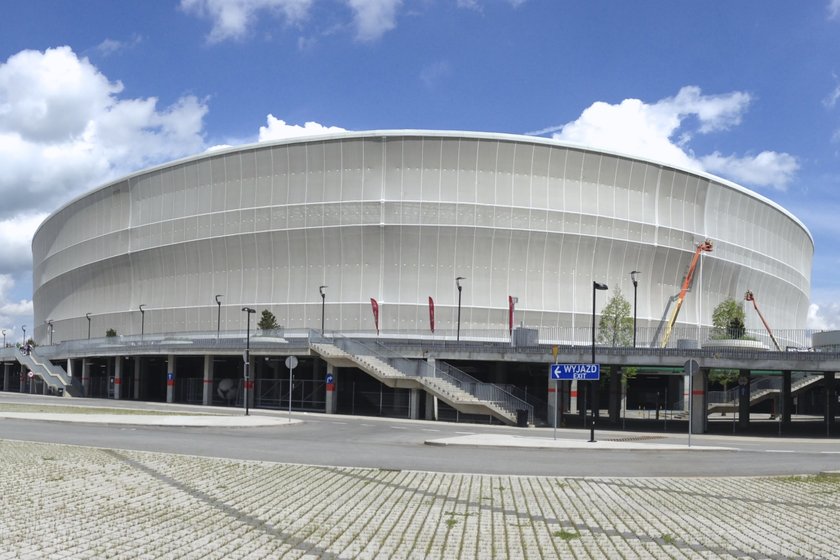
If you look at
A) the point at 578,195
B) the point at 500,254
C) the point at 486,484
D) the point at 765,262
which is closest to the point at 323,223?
the point at 500,254

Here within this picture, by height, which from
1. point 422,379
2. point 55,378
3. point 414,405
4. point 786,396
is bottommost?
point 55,378

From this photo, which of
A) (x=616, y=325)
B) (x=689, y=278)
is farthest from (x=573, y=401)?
(x=689, y=278)

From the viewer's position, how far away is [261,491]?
1456 cm

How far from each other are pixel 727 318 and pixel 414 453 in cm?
6528

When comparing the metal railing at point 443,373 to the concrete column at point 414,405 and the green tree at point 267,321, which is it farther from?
the green tree at point 267,321

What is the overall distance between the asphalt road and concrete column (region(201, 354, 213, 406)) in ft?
95.5

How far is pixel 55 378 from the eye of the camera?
80.1m

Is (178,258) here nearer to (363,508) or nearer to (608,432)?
(608,432)

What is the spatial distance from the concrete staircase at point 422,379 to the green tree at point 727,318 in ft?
124


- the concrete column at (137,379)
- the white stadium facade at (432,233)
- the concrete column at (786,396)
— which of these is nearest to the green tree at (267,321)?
the white stadium facade at (432,233)

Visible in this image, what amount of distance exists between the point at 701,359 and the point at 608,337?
2462cm

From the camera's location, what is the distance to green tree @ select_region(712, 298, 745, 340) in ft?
254

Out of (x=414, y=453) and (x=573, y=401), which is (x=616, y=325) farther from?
(x=414, y=453)

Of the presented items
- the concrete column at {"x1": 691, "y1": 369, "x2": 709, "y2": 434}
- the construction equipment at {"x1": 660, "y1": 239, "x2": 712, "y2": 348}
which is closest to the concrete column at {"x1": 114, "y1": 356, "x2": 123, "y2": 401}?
the concrete column at {"x1": 691, "y1": 369, "x2": 709, "y2": 434}
